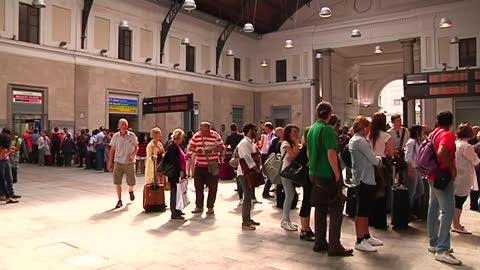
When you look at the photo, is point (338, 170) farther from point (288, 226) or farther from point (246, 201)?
point (246, 201)

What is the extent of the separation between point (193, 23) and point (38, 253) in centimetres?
2127

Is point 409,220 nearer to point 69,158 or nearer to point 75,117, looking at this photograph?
point 69,158

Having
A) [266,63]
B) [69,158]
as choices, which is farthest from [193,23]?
[69,158]

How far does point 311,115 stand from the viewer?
2723 centimetres

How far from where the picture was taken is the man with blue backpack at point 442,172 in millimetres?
4336

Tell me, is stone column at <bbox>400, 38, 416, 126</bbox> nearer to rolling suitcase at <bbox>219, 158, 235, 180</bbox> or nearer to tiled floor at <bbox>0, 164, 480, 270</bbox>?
rolling suitcase at <bbox>219, 158, 235, 180</bbox>

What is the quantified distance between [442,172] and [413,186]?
2.16 meters

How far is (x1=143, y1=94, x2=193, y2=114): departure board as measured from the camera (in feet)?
56.0

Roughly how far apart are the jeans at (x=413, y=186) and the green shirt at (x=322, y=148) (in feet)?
8.13

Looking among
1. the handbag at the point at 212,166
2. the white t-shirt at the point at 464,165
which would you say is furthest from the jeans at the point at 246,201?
the white t-shirt at the point at 464,165

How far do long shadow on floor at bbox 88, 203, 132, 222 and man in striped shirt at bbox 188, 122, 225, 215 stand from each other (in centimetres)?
135

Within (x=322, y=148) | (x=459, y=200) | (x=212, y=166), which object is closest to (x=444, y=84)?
(x=459, y=200)

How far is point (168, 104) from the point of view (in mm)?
18469

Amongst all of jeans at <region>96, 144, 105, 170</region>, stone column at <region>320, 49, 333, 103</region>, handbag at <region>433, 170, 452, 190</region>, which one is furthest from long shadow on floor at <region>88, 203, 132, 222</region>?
stone column at <region>320, 49, 333, 103</region>
